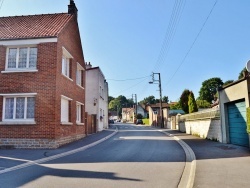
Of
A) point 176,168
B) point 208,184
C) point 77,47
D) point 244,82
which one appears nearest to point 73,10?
point 77,47

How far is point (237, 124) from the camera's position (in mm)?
14320

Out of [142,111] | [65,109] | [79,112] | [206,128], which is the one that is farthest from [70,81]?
[142,111]

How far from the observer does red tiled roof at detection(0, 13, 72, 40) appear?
54.0 ft

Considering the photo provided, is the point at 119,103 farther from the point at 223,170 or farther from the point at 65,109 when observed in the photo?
the point at 223,170

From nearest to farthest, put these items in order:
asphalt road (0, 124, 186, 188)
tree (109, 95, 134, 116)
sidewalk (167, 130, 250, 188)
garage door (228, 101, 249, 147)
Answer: sidewalk (167, 130, 250, 188) < asphalt road (0, 124, 186, 188) < garage door (228, 101, 249, 147) < tree (109, 95, 134, 116)

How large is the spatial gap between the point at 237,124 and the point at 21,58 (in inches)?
518

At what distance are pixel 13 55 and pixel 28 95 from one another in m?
2.78

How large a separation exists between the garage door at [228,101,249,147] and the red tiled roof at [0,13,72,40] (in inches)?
442

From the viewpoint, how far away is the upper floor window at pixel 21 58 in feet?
53.9

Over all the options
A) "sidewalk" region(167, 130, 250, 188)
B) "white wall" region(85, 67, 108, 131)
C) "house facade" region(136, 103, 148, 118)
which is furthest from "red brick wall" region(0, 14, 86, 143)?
"house facade" region(136, 103, 148, 118)

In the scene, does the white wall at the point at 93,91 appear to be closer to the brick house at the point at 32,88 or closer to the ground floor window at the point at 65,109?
the ground floor window at the point at 65,109

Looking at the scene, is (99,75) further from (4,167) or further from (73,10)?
(4,167)

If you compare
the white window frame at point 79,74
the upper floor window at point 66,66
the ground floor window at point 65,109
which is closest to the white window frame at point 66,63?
the upper floor window at point 66,66

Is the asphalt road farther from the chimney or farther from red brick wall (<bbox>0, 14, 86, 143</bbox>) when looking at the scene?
Answer: the chimney
